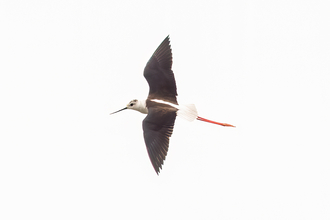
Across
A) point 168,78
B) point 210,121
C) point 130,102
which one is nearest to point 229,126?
point 210,121

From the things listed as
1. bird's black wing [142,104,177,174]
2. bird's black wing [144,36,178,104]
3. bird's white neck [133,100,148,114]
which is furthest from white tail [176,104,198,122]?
bird's white neck [133,100,148,114]

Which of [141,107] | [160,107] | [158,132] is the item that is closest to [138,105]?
[141,107]

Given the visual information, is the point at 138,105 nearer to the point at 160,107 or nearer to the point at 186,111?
the point at 160,107

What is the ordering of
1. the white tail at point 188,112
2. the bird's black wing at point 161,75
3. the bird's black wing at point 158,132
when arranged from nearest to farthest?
the bird's black wing at point 158,132 < the white tail at point 188,112 < the bird's black wing at point 161,75

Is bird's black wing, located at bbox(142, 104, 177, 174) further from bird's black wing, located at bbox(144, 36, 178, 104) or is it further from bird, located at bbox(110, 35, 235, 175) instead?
bird's black wing, located at bbox(144, 36, 178, 104)

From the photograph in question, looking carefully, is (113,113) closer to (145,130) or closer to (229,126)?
(145,130)

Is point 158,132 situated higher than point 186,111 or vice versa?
point 186,111

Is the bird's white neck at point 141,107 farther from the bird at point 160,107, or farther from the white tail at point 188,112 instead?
the white tail at point 188,112

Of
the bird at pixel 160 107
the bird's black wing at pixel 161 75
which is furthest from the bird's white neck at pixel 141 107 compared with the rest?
the bird's black wing at pixel 161 75
